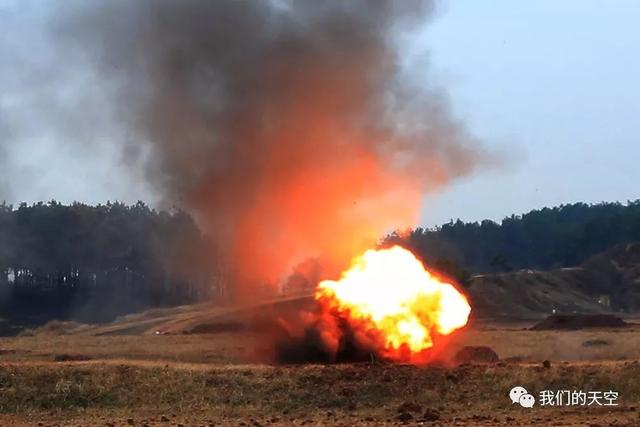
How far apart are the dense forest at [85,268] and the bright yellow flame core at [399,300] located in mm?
63551

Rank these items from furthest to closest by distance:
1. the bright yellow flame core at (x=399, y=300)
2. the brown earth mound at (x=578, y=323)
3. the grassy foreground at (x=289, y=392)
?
the brown earth mound at (x=578, y=323), the bright yellow flame core at (x=399, y=300), the grassy foreground at (x=289, y=392)

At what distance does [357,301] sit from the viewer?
35438 millimetres

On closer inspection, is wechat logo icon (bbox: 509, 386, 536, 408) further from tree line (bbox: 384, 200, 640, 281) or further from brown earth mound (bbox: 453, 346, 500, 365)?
tree line (bbox: 384, 200, 640, 281)

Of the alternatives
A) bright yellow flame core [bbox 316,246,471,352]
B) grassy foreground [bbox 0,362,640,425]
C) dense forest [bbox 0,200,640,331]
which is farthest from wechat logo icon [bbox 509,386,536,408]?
dense forest [bbox 0,200,640,331]

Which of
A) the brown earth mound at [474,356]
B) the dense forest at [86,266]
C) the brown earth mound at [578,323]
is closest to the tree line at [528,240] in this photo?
the dense forest at [86,266]

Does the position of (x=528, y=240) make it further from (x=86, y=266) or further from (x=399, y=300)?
(x=399, y=300)

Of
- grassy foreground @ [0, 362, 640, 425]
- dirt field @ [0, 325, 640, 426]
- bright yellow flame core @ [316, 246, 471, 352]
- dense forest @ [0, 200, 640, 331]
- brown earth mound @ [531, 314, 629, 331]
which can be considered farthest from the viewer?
dense forest @ [0, 200, 640, 331]

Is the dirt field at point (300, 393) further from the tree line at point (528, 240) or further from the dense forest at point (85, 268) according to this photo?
the tree line at point (528, 240)

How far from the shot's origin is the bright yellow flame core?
34.7m

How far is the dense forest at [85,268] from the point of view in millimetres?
100812

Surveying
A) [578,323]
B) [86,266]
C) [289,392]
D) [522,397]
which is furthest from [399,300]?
[86,266]

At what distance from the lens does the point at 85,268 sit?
103m

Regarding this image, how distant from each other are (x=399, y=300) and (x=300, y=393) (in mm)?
8031

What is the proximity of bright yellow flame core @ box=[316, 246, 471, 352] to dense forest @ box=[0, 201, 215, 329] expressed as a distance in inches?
2502
